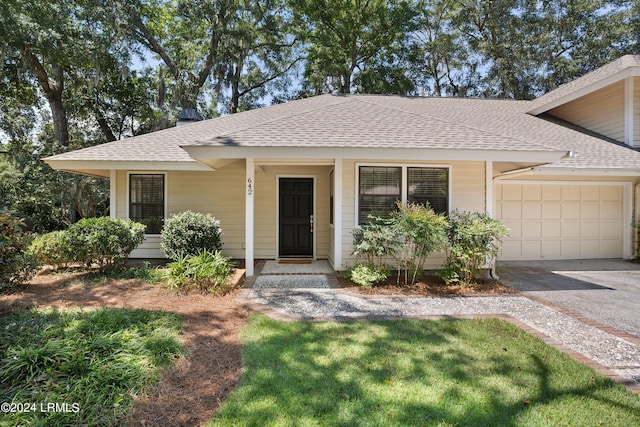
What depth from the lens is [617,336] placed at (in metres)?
3.69

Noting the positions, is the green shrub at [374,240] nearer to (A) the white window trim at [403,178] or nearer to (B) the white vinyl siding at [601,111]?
(A) the white window trim at [403,178]

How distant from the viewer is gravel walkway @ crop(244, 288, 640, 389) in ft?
10.7

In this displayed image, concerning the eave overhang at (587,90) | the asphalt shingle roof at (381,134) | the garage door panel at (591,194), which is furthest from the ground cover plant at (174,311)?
the eave overhang at (587,90)

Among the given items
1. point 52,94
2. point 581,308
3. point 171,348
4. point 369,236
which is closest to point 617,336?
point 581,308

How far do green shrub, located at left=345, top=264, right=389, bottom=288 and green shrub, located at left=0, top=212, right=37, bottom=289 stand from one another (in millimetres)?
5470

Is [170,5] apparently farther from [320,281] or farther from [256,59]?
[320,281]

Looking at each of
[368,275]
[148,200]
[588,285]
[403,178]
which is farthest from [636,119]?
[148,200]

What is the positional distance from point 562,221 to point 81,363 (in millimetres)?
10475

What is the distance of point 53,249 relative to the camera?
586 centimetres

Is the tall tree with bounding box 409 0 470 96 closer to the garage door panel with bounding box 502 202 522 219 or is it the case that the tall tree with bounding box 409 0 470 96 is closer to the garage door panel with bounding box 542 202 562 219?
the garage door panel with bounding box 542 202 562 219

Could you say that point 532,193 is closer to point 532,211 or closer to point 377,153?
point 532,211

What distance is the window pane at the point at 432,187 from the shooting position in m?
6.67

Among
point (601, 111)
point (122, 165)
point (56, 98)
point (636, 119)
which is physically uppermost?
point (56, 98)

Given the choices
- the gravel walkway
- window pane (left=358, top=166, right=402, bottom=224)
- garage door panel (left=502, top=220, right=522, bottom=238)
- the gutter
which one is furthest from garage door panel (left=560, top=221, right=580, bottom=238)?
window pane (left=358, top=166, right=402, bottom=224)
